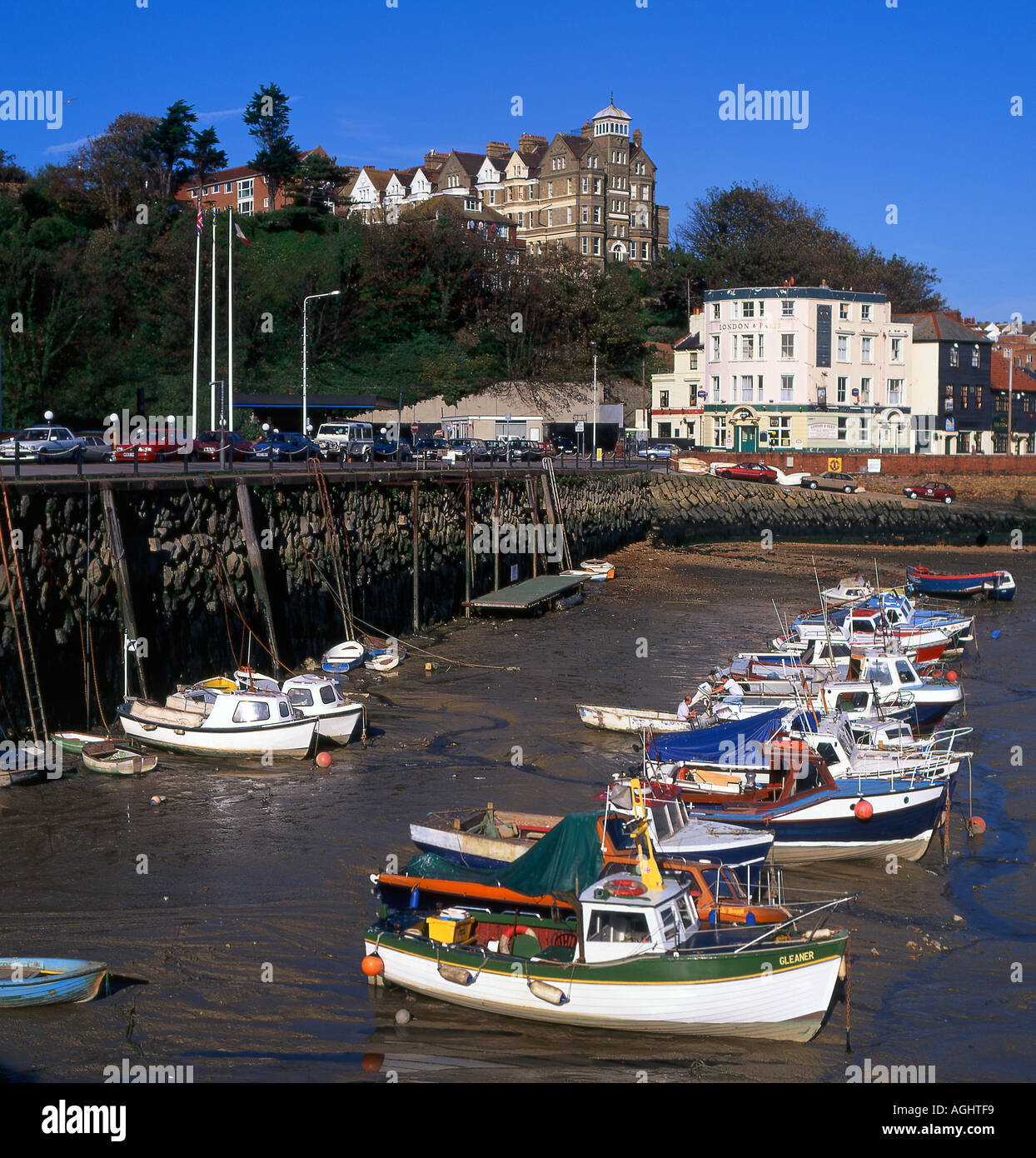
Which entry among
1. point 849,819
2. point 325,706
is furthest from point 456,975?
point 325,706

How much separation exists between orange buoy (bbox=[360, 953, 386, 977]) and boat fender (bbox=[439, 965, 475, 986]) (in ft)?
2.56

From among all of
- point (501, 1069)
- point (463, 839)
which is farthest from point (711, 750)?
point (501, 1069)

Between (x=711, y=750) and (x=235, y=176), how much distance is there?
97652mm

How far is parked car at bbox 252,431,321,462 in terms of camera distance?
47.4 metres

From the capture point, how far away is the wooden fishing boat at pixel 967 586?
45.6 metres

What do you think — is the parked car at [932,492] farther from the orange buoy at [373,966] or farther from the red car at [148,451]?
the orange buoy at [373,966]

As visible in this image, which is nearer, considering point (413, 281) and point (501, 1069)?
point (501, 1069)

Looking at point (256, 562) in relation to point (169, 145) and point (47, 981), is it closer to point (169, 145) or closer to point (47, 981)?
point (47, 981)

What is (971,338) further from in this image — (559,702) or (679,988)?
(679,988)

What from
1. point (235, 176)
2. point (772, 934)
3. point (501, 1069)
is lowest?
point (501, 1069)

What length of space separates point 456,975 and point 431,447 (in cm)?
5008

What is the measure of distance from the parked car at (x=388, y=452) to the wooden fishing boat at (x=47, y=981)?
126 feet
